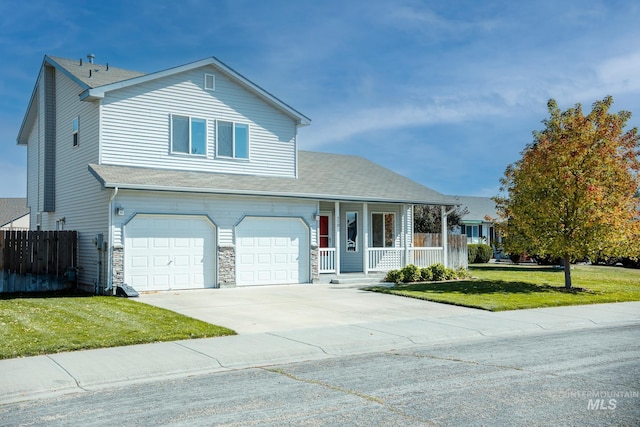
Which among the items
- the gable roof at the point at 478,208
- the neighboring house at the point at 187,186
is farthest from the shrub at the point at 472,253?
the neighboring house at the point at 187,186

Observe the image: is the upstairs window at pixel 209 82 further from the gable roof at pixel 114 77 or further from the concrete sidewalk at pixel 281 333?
the concrete sidewalk at pixel 281 333

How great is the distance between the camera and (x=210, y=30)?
757 inches

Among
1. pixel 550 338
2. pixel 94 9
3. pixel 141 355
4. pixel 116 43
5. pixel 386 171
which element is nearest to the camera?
pixel 141 355

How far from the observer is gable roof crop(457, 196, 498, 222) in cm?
4819

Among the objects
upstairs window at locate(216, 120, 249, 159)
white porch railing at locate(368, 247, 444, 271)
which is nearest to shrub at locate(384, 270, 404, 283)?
white porch railing at locate(368, 247, 444, 271)

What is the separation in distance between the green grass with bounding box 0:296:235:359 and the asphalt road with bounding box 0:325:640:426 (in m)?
2.63

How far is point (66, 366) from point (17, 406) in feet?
5.31

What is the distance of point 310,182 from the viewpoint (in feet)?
77.0

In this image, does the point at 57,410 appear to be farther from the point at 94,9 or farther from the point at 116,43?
the point at 116,43

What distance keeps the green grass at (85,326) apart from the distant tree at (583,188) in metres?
12.9

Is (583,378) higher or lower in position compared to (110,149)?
lower

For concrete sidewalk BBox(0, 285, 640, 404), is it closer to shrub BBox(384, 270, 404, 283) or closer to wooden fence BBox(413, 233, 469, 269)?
shrub BBox(384, 270, 404, 283)

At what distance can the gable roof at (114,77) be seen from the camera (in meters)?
19.2

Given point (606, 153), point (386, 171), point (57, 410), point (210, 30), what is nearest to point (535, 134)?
point (606, 153)
